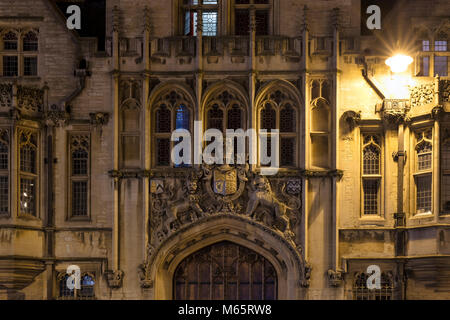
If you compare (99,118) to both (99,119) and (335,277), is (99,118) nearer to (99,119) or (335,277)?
(99,119)

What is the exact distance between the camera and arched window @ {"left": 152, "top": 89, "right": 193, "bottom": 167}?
23.8 metres

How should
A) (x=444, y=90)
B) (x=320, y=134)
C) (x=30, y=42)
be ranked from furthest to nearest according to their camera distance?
(x=30, y=42), (x=320, y=134), (x=444, y=90)

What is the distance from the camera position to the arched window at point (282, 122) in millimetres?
23688

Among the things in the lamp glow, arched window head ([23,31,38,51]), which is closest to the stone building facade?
arched window head ([23,31,38,51])

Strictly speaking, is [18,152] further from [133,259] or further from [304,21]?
[304,21]

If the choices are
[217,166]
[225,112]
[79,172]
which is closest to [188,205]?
[217,166]

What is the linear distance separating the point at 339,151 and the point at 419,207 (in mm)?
2637

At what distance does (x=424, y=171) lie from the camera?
901 inches

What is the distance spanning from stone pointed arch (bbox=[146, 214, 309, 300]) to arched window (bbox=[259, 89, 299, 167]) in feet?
6.90

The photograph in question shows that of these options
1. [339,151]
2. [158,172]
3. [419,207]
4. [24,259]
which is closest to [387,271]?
[419,207]

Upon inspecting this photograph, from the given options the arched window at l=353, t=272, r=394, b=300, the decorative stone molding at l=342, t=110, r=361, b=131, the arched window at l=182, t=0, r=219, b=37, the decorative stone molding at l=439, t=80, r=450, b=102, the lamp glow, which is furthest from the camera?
the arched window at l=182, t=0, r=219, b=37

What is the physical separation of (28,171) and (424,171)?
35.4ft

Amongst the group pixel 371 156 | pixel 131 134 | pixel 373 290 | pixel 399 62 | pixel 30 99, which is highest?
pixel 399 62

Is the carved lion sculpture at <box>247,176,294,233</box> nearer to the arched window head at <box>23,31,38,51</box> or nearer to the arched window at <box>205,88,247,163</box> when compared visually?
the arched window at <box>205,88,247,163</box>
